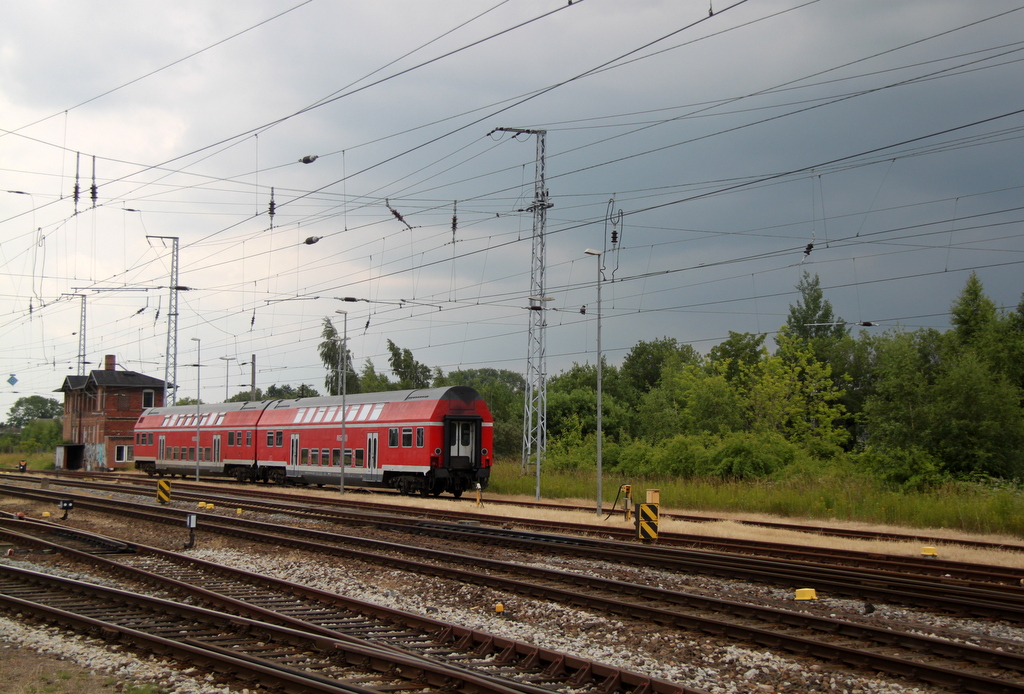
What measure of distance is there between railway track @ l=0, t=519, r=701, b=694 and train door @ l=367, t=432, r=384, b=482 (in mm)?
17460

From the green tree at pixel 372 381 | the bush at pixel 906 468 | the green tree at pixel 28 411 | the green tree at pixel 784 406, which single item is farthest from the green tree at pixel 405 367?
the green tree at pixel 28 411

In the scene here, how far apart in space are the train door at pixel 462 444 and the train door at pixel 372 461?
394 cm

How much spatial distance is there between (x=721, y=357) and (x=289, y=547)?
57.3 meters

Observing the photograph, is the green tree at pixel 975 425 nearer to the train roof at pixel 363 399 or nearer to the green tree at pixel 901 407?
the green tree at pixel 901 407

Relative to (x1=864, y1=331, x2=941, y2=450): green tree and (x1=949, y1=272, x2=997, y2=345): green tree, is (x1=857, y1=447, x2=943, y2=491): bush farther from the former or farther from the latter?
(x1=949, y1=272, x2=997, y2=345): green tree

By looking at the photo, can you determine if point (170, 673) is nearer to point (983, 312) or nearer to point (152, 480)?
point (152, 480)

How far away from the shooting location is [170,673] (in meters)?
8.95

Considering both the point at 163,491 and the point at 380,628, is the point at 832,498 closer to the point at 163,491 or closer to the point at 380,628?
the point at 380,628

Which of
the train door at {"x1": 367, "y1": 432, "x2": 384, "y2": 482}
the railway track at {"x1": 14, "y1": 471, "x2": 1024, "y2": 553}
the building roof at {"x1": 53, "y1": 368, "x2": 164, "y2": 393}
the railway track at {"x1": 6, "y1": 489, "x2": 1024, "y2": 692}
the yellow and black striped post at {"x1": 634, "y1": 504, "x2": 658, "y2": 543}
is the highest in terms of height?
the building roof at {"x1": 53, "y1": 368, "x2": 164, "y2": 393}

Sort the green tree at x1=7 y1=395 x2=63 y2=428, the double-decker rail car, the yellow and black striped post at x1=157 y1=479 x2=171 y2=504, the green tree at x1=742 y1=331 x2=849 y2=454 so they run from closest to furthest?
1. the yellow and black striped post at x1=157 y1=479 x2=171 y2=504
2. the double-decker rail car
3. the green tree at x1=742 y1=331 x2=849 y2=454
4. the green tree at x1=7 y1=395 x2=63 y2=428

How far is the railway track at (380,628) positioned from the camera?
8.42 meters

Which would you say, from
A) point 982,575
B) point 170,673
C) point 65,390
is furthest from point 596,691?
point 65,390

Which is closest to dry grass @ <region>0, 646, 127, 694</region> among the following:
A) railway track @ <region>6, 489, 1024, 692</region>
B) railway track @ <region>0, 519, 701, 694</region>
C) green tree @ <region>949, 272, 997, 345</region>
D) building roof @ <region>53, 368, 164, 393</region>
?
railway track @ <region>0, 519, 701, 694</region>

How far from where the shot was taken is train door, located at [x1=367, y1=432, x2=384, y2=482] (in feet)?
114
